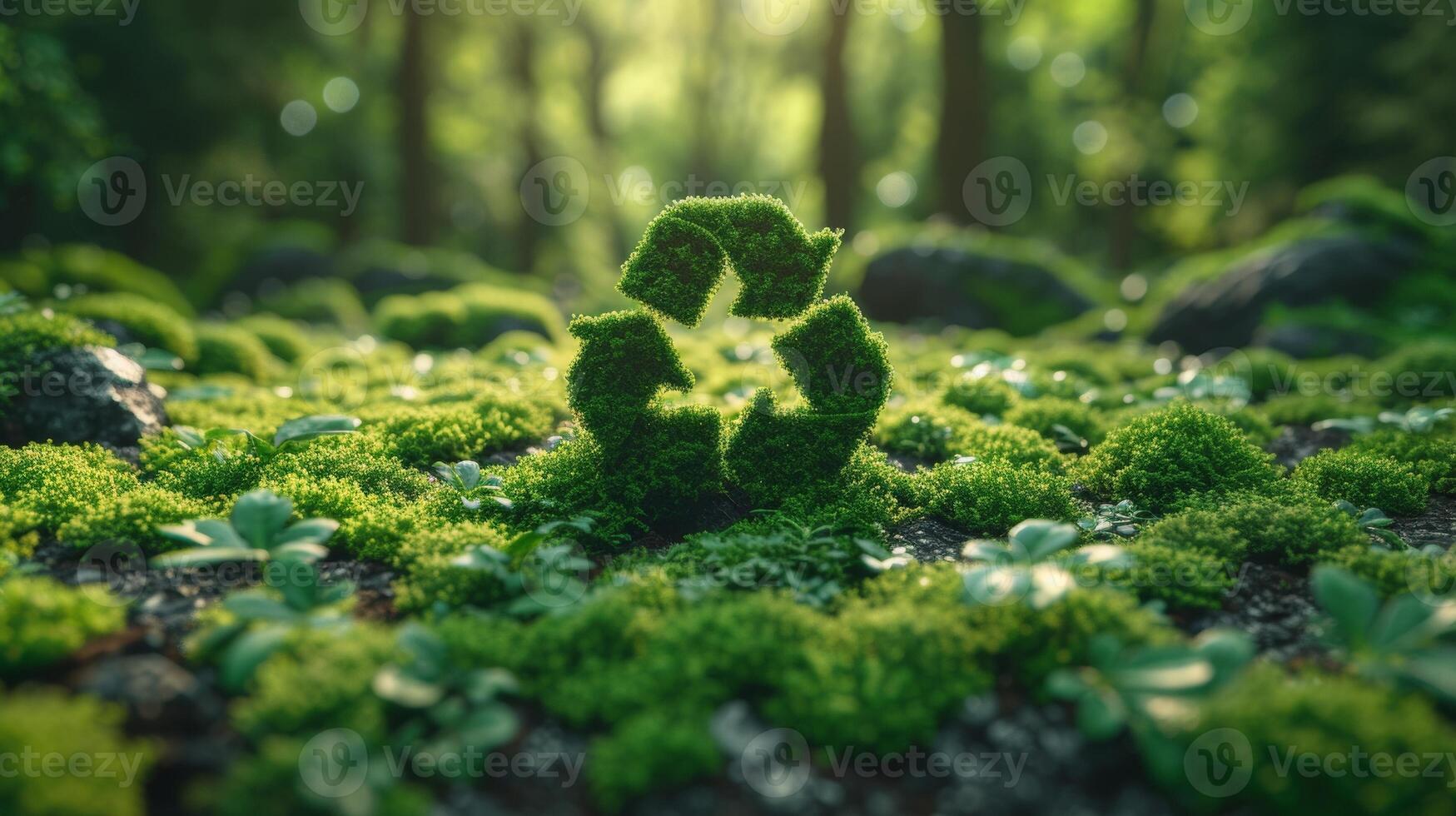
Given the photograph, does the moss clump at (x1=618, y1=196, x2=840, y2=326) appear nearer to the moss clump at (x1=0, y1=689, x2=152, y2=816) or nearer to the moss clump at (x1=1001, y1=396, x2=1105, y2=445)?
the moss clump at (x1=1001, y1=396, x2=1105, y2=445)

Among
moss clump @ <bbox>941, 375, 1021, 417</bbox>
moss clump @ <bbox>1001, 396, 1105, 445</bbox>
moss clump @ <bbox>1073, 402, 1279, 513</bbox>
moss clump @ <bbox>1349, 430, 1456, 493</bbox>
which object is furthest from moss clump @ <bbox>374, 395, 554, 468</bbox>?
moss clump @ <bbox>1349, 430, 1456, 493</bbox>

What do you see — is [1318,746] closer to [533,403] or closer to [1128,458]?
[1128,458]

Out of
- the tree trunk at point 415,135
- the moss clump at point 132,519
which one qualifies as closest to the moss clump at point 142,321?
the moss clump at point 132,519

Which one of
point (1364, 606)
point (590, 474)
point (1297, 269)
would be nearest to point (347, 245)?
point (590, 474)

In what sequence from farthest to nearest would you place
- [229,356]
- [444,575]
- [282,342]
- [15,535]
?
[282,342] < [229,356] < [15,535] < [444,575]

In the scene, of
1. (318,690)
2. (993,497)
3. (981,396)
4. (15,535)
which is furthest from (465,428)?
(981,396)

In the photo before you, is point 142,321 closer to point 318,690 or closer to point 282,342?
point 282,342
